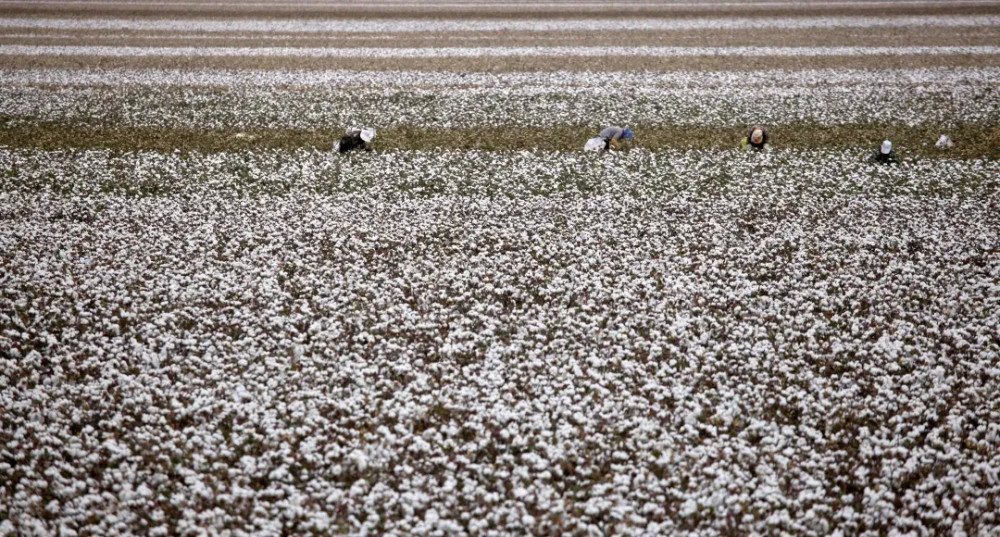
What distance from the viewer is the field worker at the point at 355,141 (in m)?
17.3

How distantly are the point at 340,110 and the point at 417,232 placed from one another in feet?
32.2

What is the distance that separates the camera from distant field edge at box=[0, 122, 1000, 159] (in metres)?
17.6

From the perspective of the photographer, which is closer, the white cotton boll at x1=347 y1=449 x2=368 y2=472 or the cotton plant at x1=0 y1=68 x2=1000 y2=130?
the white cotton boll at x1=347 y1=449 x2=368 y2=472

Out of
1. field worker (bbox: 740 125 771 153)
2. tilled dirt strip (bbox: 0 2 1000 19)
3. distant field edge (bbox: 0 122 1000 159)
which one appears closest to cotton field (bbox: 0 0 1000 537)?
distant field edge (bbox: 0 122 1000 159)

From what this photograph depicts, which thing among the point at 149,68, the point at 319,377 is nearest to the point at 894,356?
the point at 319,377

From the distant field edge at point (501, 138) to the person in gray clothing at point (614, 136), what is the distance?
409 millimetres

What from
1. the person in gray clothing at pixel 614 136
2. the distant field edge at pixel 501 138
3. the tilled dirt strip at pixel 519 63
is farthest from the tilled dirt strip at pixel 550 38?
the person in gray clothing at pixel 614 136

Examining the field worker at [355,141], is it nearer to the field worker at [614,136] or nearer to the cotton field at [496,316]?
the cotton field at [496,316]

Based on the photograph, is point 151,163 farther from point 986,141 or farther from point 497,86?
point 986,141

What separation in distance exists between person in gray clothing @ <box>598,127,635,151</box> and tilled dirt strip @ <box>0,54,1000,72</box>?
947cm

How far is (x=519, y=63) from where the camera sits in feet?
88.8

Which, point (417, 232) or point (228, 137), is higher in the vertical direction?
point (228, 137)

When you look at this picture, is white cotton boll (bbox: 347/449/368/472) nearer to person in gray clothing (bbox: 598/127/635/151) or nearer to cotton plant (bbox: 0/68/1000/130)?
person in gray clothing (bbox: 598/127/635/151)

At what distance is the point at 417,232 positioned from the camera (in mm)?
12883
